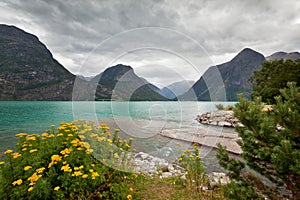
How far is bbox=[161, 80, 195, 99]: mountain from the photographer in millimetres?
4738

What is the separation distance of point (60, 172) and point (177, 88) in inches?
137

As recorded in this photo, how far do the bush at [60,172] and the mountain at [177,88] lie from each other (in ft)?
7.05

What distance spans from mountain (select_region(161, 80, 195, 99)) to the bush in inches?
84.6

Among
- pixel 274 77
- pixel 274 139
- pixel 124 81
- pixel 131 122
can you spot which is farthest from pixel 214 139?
pixel 274 77

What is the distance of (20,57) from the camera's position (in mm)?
168625

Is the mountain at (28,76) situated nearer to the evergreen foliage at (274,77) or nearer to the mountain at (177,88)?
the evergreen foliage at (274,77)

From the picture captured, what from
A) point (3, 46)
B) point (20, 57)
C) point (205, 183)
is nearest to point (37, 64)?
point (20, 57)

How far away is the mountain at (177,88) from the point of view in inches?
187

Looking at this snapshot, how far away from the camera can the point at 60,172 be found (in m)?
3.12

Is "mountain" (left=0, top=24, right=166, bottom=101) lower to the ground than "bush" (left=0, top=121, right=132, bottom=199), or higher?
higher

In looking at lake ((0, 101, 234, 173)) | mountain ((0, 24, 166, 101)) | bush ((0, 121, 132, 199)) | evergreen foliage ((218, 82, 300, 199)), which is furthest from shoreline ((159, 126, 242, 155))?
mountain ((0, 24, 166, 101))

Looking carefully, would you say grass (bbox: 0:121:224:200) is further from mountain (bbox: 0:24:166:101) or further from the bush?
mountain (bbox: 0:24:166:101)

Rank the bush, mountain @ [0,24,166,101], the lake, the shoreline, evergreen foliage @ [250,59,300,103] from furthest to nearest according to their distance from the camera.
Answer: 1. mountain @ [0,24,166,101]
2. evergreen foliage @ [250,59,300,103]
3. the shoreline
4. the lake
5. the bush

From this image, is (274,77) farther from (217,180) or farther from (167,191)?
(167,191)
